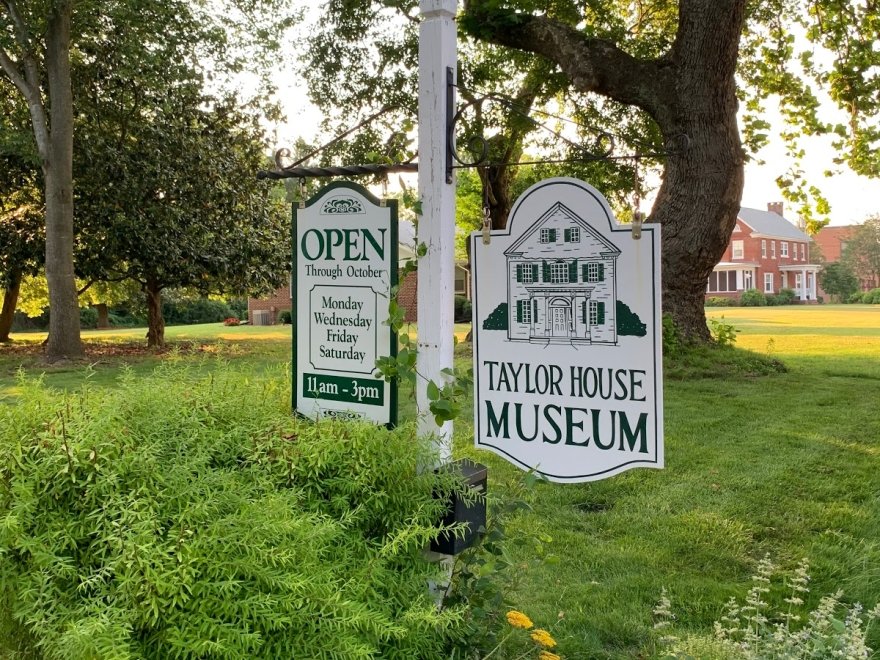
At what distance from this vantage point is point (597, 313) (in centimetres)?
245

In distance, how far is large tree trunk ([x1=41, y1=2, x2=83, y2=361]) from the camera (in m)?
12.6

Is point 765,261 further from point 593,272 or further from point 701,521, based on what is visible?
point 593,272

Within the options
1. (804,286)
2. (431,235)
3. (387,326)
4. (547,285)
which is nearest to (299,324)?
(387,326)

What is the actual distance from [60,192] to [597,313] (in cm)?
1272

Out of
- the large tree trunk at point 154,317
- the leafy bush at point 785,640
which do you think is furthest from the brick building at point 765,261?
the leafy bush at point 785,640

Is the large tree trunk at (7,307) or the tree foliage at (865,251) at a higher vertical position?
the tree foliage at (865,251)

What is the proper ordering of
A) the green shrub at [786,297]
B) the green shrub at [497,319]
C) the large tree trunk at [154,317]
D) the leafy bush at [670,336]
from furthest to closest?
the green shrub at [786,297], the large tree trunk at [154,317], the leafy bush at [670,336], the green shrub at [497,319]

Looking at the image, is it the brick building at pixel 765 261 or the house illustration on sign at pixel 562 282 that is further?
the brick building at pixel 765 261

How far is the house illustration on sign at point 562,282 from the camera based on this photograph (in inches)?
96.1

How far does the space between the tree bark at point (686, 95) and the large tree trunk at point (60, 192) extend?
735cm

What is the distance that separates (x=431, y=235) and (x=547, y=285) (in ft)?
1.45

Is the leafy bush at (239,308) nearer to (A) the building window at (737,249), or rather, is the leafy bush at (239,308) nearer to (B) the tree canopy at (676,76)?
(B) the tree canopy at (676,76)

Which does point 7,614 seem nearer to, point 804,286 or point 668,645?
point 668,645

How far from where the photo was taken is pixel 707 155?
9438 millimetres
